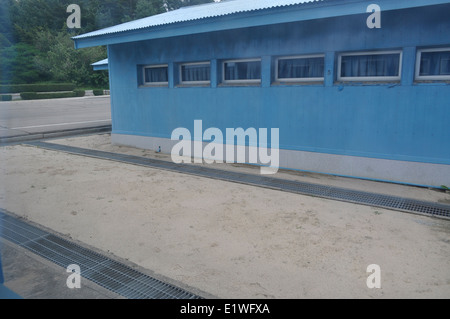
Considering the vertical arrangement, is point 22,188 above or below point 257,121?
below

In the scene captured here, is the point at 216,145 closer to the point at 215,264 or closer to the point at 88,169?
the point at 88,169

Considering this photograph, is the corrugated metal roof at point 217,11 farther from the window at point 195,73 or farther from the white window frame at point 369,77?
the white window frame at point 369,77

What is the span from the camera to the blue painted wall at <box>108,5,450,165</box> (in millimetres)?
5590

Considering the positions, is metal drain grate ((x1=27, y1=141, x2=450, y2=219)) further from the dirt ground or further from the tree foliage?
the tree foliage

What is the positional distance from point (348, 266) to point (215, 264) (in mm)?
1371

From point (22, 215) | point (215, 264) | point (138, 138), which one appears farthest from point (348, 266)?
point (138, 138)

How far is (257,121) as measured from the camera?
24.4ft

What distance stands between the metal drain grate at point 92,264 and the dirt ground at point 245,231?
175 mm

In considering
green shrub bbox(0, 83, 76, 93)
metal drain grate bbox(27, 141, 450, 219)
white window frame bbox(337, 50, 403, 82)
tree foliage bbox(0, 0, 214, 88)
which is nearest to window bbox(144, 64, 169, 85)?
metal drain grate bbox(27, 141, 450, 219)

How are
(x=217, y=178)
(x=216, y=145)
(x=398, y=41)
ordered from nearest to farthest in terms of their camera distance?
(x=398, y=41) < (x=217, y=178) < (x=216, y=145)

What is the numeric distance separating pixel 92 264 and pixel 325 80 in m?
5.14

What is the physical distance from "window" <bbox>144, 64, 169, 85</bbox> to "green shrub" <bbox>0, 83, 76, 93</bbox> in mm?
34895

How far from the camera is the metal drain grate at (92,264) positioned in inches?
123
